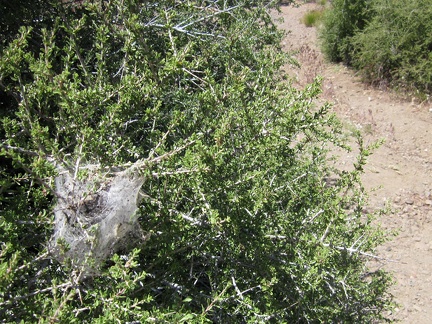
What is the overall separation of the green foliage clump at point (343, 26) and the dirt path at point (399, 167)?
0.28m

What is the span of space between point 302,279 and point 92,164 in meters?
0.88

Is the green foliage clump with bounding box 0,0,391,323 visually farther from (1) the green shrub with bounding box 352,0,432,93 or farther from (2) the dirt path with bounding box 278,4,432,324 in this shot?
(1) the green shrub with bounding box 352,0,432,93

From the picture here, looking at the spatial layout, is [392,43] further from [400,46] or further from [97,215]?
[97,215]

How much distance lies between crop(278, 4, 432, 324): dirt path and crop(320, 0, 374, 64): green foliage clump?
277 mm

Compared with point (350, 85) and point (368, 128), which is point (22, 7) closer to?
point (368, 128)

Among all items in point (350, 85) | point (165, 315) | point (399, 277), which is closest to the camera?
point (165, 315)

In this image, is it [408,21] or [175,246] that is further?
[408,21]

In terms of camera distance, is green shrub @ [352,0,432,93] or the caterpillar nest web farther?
green shrub @ [352,0,432,93]

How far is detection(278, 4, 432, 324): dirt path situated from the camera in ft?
12.7

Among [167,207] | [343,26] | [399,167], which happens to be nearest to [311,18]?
[343,26]

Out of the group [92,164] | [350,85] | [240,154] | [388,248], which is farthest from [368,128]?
[92,164]

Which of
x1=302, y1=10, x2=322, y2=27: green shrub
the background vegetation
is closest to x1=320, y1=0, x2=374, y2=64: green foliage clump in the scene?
the background vegetation

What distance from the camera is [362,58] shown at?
327 inches

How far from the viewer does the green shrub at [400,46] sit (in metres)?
7.70
